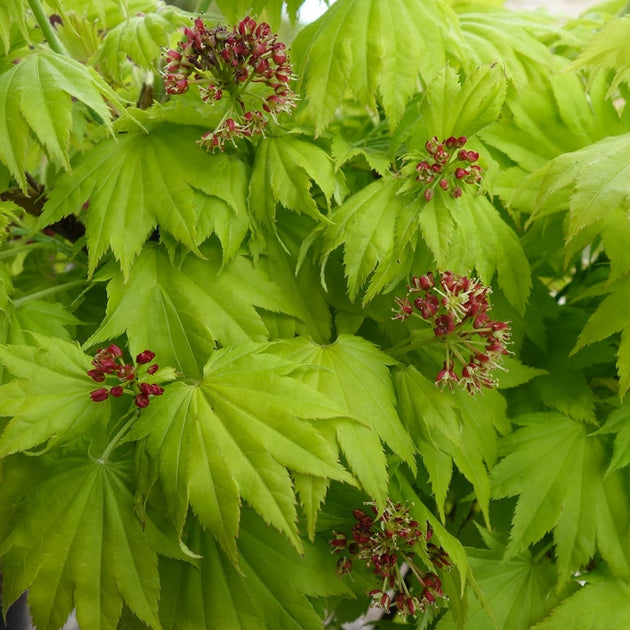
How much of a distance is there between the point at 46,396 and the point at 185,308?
0.16 meters

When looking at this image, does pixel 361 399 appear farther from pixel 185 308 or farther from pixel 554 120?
pixel 554 120

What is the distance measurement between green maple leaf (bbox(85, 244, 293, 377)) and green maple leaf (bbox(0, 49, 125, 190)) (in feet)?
0.47

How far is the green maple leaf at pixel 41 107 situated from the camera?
1.94 feet

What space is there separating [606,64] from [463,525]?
0.62 meters

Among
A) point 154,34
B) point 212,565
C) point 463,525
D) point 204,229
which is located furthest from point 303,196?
point 463,525

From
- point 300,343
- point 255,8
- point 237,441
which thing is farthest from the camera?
point 255,8

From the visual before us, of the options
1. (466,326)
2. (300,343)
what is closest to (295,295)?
(300,343)

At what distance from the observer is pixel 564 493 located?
70cm

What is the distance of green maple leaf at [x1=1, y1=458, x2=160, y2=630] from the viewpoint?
0.58m

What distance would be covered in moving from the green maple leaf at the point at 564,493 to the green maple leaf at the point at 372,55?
1.32 ft

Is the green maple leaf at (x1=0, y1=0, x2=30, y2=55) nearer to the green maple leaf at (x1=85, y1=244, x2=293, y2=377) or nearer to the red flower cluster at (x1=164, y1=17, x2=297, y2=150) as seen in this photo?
the red flower cluster at (x1=164, y1=17, x2=297, y2=150)

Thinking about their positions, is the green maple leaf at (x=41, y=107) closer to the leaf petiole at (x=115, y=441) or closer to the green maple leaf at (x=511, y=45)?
the leaf petiole at (x=115, y=441)

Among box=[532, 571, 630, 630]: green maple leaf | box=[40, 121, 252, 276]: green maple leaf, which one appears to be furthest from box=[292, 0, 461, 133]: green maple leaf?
box=[532, 571, 630, 630]: green maple leaf

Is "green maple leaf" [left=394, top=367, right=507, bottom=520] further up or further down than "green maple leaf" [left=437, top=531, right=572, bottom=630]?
further up
